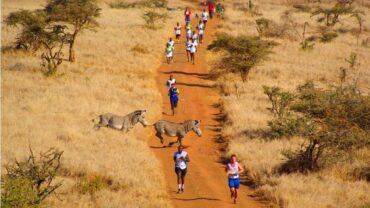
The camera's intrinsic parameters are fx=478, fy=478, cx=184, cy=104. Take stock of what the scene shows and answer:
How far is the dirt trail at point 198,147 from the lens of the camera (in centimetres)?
1384

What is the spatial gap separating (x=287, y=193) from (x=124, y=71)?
18.2m

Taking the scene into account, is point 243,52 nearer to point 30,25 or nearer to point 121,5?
point 30,25

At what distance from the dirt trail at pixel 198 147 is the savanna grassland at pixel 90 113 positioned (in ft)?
1.76

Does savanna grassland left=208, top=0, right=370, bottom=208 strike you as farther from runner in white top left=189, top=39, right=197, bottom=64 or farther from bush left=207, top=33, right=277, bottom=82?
runner in white top left=189, top=39, right=197, bottom=64

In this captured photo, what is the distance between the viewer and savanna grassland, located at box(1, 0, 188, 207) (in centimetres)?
1363

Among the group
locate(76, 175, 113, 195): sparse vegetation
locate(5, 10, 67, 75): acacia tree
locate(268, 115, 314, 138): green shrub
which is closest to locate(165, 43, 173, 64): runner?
locate(5, 10, 67, 75): acacia tree

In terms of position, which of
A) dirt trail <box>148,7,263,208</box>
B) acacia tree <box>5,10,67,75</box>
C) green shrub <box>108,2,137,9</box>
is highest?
green shrub <box>108,2,137,9</box>

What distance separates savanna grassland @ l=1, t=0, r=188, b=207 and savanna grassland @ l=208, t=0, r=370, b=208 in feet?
11.3

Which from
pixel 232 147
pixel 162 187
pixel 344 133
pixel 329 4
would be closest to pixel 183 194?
pixel 162 187

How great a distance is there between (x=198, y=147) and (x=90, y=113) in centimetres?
527

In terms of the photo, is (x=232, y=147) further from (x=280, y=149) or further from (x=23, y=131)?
(x=23, y=131)

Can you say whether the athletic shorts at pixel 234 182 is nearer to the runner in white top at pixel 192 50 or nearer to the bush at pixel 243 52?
→ the bush at pixel 243 52

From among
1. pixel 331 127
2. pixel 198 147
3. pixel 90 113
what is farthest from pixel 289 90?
pixel 90 113

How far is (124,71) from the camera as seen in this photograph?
29688 mm
